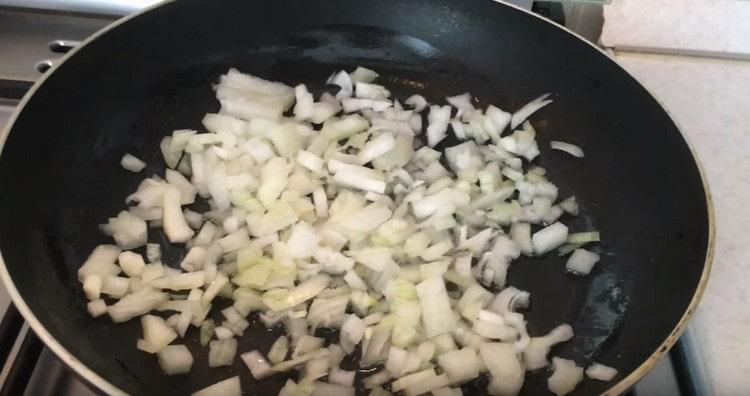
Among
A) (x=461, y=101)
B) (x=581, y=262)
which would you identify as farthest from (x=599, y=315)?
(x=461, y=101)

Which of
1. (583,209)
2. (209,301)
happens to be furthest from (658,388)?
(209,301)

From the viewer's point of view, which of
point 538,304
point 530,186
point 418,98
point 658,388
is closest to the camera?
point 658,388

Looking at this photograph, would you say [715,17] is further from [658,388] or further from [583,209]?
[658,388]

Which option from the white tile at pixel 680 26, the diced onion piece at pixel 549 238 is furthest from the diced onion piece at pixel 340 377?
the white tile at pixel 680 26

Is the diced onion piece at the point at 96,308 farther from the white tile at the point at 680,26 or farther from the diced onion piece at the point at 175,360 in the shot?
the white tile at the point at 680,26

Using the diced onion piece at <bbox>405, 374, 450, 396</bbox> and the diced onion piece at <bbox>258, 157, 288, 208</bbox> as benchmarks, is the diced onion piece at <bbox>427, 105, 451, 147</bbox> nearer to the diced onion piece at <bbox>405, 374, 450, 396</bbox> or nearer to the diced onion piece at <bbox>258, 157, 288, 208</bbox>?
the diced onion piece at <bbox>258, 157, 288, 208</bbox>

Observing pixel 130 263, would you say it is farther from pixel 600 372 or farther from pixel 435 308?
pixel 600 372

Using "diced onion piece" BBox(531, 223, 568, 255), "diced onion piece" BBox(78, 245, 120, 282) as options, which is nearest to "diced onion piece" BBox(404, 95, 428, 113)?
"diced onion piece" BBox(531, 223, 568, 255)

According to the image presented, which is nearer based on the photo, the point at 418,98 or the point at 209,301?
the point at 209,301
